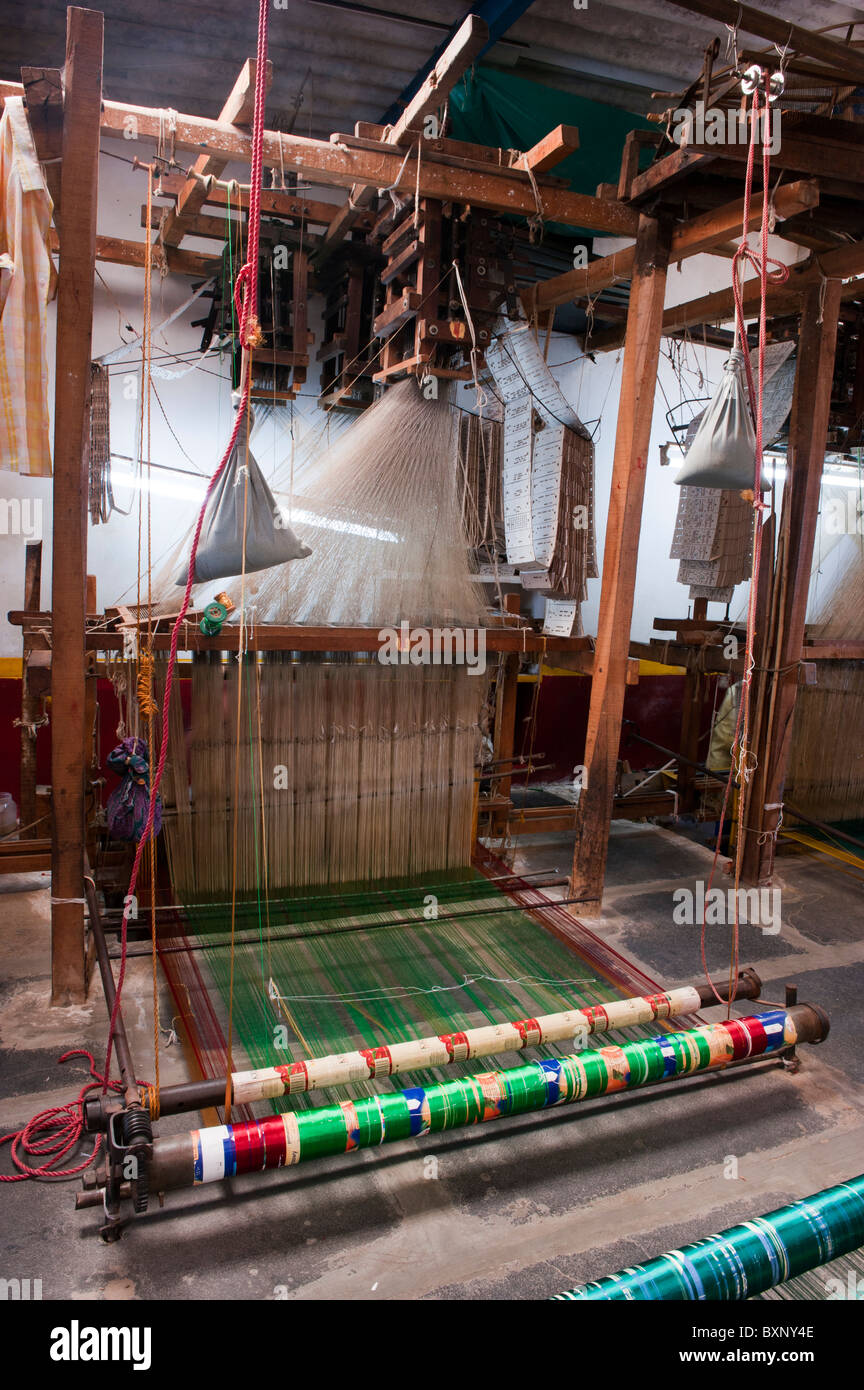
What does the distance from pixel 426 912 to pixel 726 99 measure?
3384 millimetres

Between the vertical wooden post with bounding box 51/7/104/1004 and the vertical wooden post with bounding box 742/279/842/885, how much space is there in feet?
11.0

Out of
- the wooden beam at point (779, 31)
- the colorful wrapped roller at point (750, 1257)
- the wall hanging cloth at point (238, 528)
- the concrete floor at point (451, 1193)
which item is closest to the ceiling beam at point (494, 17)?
the wooden beam at point (779, 31)

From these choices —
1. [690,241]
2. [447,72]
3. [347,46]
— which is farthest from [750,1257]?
[347,46]

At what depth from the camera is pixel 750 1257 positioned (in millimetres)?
1675

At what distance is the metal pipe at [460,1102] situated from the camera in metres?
2.19

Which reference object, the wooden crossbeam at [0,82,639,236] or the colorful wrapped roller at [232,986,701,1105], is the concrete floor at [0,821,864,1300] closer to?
the colorful wrapped roller at [232,986,701,1105]

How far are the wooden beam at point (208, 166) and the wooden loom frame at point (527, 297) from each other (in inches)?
0.6

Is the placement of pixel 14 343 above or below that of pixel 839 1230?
above

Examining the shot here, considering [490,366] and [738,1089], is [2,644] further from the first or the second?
[738,1089]

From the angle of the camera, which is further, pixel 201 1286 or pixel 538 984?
pixel 538 984

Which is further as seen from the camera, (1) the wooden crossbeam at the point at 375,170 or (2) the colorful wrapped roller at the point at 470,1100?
(1) the wooden crossbeam at the point at 375,170

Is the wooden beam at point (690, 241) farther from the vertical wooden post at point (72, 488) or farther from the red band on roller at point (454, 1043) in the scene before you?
the red band on roller at point (454, 1043)

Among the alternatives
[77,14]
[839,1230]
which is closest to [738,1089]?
[839,1230]

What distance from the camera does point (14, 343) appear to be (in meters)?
2.91
